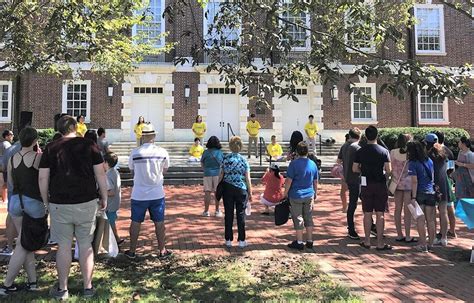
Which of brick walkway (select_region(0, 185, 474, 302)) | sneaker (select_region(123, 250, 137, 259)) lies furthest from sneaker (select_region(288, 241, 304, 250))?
sneaker (select_region(123, 250, 137, 259))

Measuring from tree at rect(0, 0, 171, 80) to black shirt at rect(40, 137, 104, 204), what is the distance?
265cm

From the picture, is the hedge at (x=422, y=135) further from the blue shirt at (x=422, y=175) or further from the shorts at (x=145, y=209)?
the shorts at (x=145, y=209)

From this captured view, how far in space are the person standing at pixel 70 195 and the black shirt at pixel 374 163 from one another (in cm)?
424

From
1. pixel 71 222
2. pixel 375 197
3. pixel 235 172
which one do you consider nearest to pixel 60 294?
pixel 71 222

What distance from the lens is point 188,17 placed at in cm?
2200

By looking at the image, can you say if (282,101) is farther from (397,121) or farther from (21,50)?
(21,50)

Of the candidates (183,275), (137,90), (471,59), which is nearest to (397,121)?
(471,59)

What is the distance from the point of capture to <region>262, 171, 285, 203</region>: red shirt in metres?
8.73

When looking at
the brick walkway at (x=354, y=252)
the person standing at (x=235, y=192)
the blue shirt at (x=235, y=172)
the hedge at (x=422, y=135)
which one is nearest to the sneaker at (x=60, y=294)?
the brick walkway at (x=354, y=252)

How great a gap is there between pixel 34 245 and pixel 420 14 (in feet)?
78.8

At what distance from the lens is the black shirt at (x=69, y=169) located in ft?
15.0

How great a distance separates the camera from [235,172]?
6.84 metres

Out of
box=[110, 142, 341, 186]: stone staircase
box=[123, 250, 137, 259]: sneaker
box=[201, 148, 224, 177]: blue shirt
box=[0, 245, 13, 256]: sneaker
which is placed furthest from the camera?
box=[110, 142, 341, 186]: stone staircase

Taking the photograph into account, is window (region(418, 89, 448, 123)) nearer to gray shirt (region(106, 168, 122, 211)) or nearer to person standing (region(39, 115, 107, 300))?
gray shirt (region(106, 168, 122, 211))
